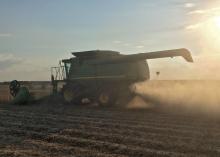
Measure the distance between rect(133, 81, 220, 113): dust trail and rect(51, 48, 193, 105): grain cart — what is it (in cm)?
72

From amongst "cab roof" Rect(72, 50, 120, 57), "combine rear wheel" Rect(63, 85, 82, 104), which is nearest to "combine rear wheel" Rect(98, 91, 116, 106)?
"combine rear wheel" Rect(63, 85, 82, 104)

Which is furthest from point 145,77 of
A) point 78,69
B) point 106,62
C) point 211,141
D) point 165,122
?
point 211,141

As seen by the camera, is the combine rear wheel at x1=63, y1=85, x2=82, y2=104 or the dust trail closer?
the dust trail

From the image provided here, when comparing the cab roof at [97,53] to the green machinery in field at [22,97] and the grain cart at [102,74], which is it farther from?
the green machinery in field at [22,97]

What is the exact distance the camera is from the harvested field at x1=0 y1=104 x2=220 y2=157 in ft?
37.1

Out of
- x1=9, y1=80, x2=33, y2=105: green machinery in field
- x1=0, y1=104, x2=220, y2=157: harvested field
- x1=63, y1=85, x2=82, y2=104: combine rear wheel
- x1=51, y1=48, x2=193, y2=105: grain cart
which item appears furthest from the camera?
x1=9, y1=80, x2=33, y2=105: green machinery in field

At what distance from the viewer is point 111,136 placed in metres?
13.5

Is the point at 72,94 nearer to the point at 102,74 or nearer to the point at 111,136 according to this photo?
the point at 102,74

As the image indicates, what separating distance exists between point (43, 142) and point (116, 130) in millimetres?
2799

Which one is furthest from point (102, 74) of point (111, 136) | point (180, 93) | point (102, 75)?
point (111, 136)

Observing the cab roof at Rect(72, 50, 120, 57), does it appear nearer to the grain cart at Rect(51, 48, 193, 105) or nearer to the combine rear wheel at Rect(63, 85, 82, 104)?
the grain cart at Rect(51, 48, 193, 105)

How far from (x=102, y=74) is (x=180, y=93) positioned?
4662mm

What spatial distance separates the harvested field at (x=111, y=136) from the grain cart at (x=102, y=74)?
6848 mm

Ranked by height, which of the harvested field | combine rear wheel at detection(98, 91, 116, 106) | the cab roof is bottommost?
the harvested field
